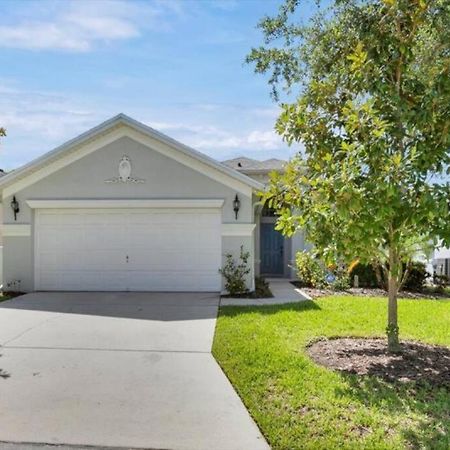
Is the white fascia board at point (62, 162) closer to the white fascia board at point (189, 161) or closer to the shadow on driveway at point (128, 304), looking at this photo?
the white fascia board at point (189, 161)

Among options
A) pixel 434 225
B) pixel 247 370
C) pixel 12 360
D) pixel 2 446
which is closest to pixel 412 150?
pixel 434 225

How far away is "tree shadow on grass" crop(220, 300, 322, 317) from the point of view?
10.0 metres

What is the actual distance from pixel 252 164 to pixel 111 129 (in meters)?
7.66

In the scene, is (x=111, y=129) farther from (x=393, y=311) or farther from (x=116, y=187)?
(x=393, y=311)

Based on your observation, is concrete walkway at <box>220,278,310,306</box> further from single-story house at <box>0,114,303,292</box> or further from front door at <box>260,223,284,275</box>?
front door at <box>260,223,284,275</box>

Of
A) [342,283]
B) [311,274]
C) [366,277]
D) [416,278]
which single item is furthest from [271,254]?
[416,278]

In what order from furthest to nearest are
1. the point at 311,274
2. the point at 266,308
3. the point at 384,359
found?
the point at 311,274 < the point at 266,308 < the point at 384,359

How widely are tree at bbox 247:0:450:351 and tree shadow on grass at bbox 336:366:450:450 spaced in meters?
1.33

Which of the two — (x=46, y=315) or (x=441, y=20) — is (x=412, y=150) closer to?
(x=441, y=20)

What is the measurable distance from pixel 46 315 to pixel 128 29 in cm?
631

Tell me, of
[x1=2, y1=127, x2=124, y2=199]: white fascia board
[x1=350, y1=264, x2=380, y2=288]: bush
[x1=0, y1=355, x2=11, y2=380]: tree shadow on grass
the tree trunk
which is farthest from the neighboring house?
[x1=0, y1=355, x2=11, y2=380]: tree shadow on grass

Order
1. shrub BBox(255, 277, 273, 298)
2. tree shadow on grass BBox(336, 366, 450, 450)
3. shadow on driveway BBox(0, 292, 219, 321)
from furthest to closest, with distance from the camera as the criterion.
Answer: shrub BBox(255, 277, 273, 298)
shadow on driveway BBox(0, 292, 219, 321)
tree shadow on grass BBox(336, 366, 450, 450)

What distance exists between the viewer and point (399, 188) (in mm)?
5543

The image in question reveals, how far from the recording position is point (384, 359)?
6426 mm
